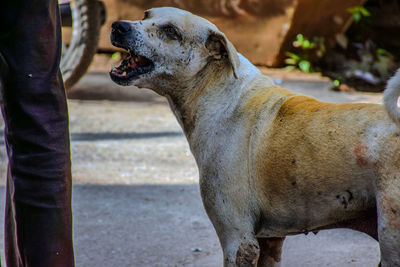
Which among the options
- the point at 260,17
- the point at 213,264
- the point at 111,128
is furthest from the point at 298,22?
the point at 213,264

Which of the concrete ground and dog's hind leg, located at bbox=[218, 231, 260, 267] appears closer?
dog's hind leg, located at bbox=[218, 231, 260, 267]

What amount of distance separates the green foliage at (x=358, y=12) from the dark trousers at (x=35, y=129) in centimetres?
619

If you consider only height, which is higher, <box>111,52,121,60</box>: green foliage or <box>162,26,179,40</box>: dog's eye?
<box>162,26,179,40</box>: dog's eye

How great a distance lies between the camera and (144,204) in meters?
3.88

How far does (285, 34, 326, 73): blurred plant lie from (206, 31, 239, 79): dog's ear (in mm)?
5253

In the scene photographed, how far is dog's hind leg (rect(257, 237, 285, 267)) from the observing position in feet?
8.95

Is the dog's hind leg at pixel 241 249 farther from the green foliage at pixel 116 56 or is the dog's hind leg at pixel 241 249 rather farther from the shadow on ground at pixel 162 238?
the green foliage at pixel 116 56

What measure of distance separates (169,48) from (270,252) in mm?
968

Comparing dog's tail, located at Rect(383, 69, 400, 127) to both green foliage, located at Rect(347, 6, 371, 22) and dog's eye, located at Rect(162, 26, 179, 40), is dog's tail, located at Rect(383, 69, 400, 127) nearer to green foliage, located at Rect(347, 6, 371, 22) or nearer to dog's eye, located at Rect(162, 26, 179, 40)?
dog's eye, located at Rect(162, 26, 179, 40)

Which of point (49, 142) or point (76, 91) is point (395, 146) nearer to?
point (49, 142)

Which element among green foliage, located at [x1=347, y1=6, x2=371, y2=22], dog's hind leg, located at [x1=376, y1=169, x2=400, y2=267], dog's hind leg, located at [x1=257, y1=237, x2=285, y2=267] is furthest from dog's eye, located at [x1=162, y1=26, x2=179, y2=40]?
green foliage, located at [x1=347, y1=6, x2=371, y2=22]

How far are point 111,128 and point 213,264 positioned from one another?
2.88m

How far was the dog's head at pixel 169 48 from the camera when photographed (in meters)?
2.65

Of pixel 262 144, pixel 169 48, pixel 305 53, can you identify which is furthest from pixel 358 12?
pixel 262 144
